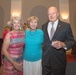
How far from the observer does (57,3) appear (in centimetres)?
877

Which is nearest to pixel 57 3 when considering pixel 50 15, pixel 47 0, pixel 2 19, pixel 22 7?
pixel 47 0

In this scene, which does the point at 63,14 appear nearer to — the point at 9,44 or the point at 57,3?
the point at 57,3

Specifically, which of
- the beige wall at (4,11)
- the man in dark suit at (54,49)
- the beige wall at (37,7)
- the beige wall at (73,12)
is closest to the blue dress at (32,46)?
the man in dark suit at (54,49)

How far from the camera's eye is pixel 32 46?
2.23 m

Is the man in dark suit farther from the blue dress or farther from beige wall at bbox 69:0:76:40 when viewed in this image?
beige wall at bbox 69:0:76:40

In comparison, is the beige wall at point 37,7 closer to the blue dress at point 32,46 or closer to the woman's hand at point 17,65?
the blue dress at point 32,46

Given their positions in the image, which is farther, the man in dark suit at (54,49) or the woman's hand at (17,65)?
the man in dark suit at (54,49)

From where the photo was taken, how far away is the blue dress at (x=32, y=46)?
223 centimetres

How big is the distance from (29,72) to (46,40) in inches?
21.2

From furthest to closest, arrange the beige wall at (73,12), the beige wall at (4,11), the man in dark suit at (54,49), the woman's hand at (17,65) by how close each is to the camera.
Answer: the beige wall at (73,12), the beige wall at (4,11), the man in dark suit at (54,49), the woman's hand at (17,65)

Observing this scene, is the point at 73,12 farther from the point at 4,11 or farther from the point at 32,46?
the point at 32,46

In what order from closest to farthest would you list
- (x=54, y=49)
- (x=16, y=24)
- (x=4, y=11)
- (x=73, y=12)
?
1. (x=16, y=24)
2. (x=54, y=49)
3. (x=4, y=11)
4. (x=73, y=12)

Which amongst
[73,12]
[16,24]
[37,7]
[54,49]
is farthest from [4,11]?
[54,49]

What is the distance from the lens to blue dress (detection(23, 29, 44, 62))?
88.0 inches
